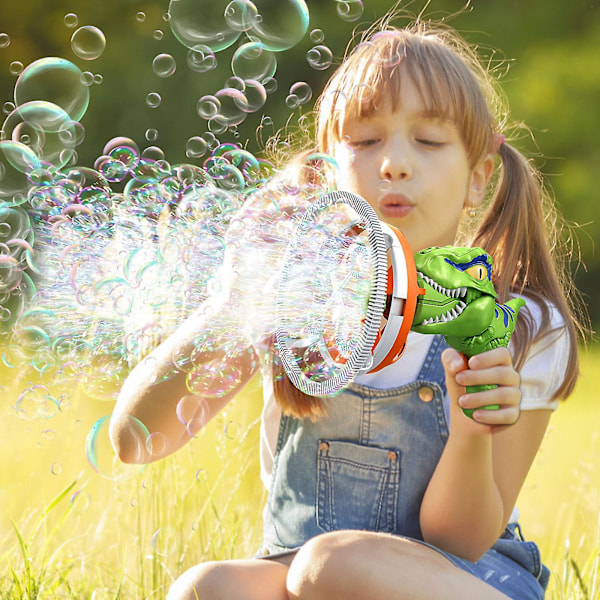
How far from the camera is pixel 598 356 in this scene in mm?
7824

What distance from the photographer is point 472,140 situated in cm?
180

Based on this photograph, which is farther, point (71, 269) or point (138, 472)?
point (138, 472)

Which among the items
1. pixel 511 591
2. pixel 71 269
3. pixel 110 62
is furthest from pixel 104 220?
pixel 110 62

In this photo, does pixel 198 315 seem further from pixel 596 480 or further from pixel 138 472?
pixel 596 480

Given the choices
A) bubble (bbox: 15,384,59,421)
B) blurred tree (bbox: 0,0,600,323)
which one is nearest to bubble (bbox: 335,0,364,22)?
bubble (bbox: 15,384,59,421)

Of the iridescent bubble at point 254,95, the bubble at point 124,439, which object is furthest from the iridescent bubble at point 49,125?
the bubble at point 124,439

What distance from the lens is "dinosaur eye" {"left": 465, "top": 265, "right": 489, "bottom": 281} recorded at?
115 centimetres

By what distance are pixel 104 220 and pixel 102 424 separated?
406mm

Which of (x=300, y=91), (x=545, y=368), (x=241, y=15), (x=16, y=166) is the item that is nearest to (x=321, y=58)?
(x=300, y=91)

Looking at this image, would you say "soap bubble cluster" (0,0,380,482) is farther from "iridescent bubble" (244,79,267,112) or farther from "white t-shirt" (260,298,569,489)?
"white t-shirt" (260,298,569,489)

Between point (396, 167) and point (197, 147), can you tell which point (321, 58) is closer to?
point (197, 147)

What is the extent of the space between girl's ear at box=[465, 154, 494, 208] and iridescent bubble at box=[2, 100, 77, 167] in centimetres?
87

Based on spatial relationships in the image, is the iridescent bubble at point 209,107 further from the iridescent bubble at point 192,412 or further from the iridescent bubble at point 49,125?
the iridescent bubble at point 192,412

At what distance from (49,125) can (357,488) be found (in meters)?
1.05
